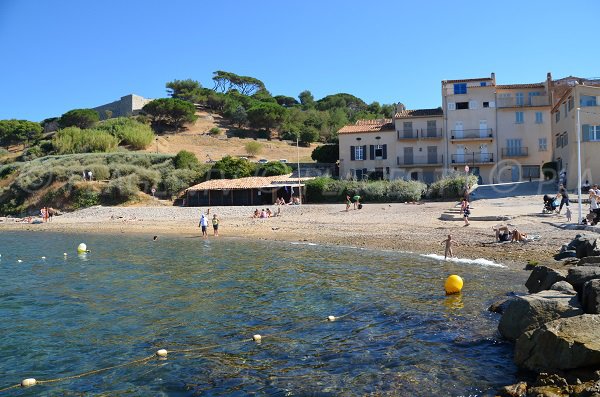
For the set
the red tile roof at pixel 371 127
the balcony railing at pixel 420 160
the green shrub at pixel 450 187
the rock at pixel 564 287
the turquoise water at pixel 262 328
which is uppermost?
the red tile roof at pixel 371 127

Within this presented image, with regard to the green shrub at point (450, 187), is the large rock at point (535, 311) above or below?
below

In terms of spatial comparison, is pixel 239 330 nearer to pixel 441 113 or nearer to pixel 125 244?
pixel 125 244

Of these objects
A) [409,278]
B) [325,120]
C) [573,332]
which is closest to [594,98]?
[409,278]

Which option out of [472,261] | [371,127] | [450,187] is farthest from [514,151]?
[472,261]

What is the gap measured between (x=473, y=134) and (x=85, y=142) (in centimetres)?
5176

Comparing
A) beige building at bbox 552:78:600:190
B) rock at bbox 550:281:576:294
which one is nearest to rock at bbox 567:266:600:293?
rock at bbox 550:281:576:294

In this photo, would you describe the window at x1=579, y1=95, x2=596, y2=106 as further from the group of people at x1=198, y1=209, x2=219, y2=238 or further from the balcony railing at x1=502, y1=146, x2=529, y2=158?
the group of people at x1=198, y1=209, x2=219, y2=238

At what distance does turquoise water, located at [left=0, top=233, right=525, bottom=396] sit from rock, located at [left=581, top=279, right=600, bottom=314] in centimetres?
148

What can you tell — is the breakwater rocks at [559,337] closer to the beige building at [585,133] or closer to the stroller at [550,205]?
the stroller at [550,205]

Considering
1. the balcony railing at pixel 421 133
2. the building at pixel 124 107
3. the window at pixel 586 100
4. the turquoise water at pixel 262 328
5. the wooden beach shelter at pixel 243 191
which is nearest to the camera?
the turquoise water at pixel 262 328

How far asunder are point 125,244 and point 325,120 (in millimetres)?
67205

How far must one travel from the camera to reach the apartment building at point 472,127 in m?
52.2

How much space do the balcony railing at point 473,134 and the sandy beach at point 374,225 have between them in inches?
642

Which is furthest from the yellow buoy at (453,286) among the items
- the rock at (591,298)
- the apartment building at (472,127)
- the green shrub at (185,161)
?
the green shrub at (185,161)
